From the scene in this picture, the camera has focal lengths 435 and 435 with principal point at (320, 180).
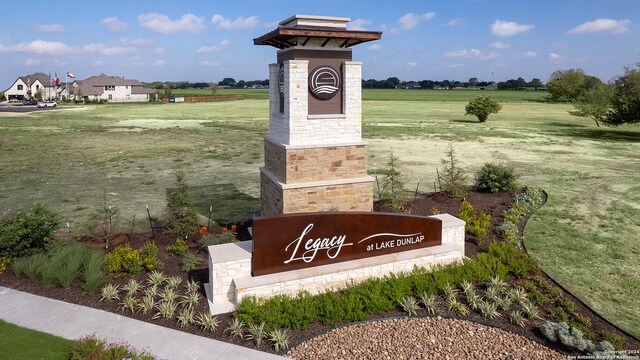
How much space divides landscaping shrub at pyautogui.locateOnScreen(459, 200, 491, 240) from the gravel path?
5.30 meters

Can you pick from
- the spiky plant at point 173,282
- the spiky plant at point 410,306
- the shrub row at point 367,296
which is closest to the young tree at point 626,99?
the shrub row at point 367,296

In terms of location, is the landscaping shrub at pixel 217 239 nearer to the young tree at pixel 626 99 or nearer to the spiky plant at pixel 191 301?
the spiky plant at pixel 191 301

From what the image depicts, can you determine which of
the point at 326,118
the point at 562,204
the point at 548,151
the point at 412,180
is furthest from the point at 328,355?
the point at 548,151

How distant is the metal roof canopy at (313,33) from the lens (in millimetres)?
11578

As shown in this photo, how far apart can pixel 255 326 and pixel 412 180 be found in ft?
51.5

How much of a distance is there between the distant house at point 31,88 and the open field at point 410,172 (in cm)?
8121

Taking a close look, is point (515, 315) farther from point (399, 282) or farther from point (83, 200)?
point (83, 200)

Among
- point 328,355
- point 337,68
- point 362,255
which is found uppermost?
point 337,68

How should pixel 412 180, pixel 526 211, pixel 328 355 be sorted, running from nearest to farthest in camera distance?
pixel 328 355, pixel 526 211, pixel 412 180

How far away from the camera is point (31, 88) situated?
386 ft

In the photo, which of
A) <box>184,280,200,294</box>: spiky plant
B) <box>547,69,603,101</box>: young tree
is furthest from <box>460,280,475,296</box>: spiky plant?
<box>547,69,603,101</box>: young tree

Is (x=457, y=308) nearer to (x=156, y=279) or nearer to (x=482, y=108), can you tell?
(x=156, y=279)

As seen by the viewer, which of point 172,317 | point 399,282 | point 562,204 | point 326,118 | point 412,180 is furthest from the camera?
point 412,180

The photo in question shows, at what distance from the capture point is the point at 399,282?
10375 mm
